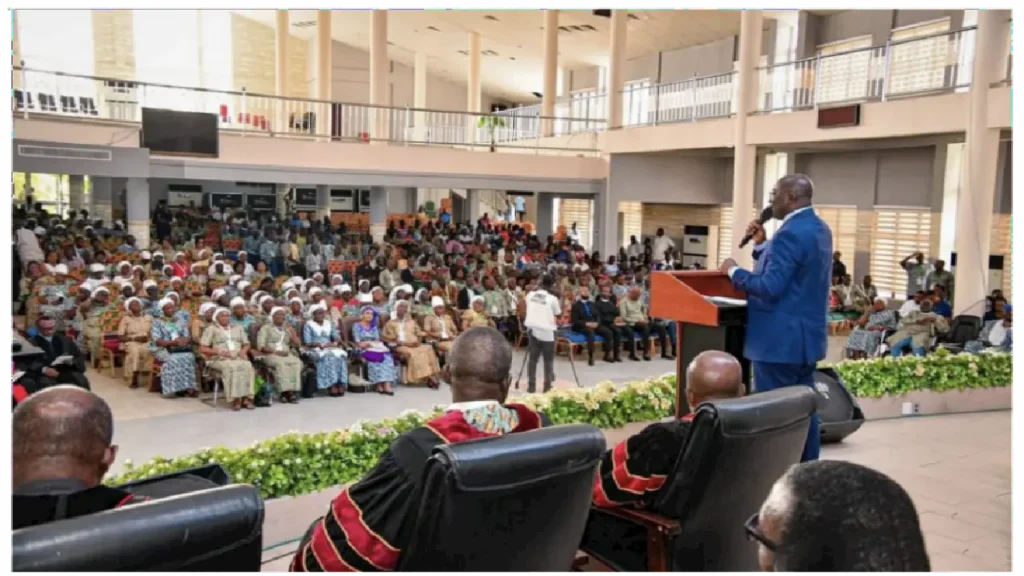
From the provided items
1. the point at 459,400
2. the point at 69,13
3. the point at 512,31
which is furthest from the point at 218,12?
the point at 459,400

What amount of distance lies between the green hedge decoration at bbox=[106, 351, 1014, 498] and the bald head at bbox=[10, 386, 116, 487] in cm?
131

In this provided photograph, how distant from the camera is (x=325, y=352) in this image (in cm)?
915

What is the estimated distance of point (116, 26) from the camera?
23.9 metres

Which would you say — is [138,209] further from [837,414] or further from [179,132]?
[837,414]

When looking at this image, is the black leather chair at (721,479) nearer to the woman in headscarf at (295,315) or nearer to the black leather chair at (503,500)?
the black leather chair at (503,500)

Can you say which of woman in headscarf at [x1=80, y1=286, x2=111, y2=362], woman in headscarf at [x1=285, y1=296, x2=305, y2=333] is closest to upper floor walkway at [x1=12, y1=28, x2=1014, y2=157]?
woman in headscarf at [x1=80, y1=286, x2=111, y2=362]

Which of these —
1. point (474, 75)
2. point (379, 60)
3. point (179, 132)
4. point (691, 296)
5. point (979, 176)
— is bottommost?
point (691, 296)

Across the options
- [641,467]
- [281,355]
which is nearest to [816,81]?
[281,355]

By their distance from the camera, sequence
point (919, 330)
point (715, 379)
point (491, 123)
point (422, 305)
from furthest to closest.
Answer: point (491, 123) < point (422, 305) < point (919, 330) < point (715, 379)

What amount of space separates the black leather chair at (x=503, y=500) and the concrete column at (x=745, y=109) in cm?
1244

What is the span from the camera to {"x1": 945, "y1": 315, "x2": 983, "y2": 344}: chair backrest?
1016 cm

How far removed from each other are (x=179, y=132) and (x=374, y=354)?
6.66 metres

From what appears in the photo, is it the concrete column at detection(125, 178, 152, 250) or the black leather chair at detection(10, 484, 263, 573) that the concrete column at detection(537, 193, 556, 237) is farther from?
the black leather chair at detection(10, 484, 263, 573)

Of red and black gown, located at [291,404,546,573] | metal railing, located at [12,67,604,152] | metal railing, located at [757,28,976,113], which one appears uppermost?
metal railing, located at [757,28,976,113]
